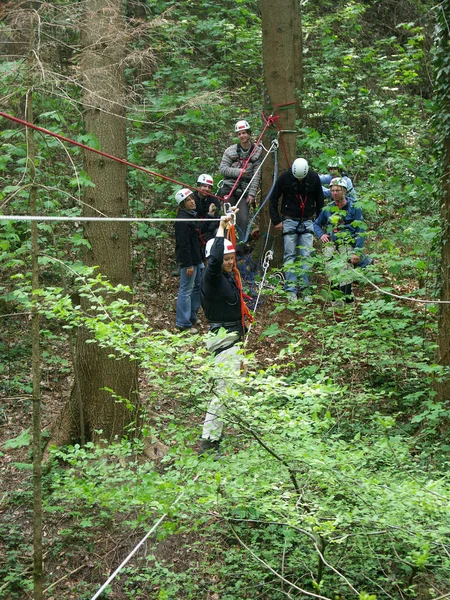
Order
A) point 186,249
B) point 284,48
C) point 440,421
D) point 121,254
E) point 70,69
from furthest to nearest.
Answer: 1. point 284,48
2. point 186,249
3. point 121,254
4. point 440,421
5. point 70,69

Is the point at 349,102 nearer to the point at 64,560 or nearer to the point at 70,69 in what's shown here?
the point at 70,69

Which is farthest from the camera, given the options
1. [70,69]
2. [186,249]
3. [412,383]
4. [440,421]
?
[186,249]

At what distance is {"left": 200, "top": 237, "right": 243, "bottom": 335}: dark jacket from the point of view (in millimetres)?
5473

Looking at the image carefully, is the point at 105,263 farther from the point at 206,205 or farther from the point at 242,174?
the point at 242,174

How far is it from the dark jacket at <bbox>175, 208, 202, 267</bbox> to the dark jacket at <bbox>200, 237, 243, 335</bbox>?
224 cm

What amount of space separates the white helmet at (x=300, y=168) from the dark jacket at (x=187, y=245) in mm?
1325

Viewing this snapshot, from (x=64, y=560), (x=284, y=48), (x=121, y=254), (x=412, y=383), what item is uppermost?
(x=284, y=48)

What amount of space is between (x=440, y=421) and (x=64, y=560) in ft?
10.6

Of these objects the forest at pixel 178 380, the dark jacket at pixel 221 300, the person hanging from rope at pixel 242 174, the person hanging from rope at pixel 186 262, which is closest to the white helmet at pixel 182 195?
the person hanging from rope at pixel 186 262

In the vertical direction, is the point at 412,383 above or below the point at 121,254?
below

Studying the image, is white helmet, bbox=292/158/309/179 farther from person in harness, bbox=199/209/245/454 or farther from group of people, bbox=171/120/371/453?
person in harness, bbox=199/209/245/454

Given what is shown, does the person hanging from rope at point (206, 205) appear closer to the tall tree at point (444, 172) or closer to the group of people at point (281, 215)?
the group of people at point (281, 215)

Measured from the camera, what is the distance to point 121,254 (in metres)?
5.92

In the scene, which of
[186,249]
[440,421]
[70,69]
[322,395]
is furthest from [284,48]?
[322,395]
